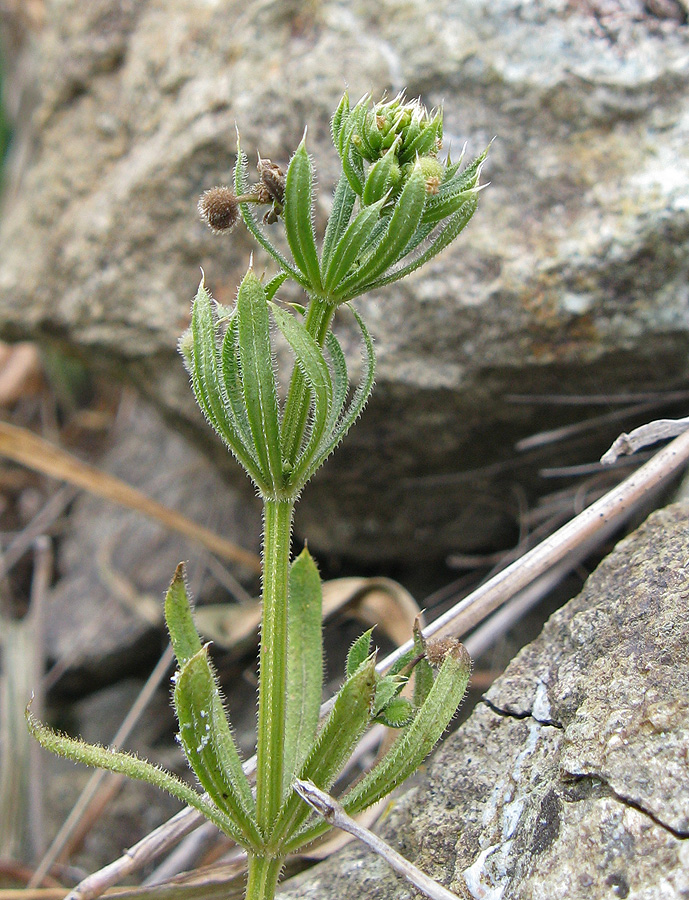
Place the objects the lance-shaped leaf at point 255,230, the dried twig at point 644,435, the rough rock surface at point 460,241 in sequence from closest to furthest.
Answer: the lance-shaped leaf at point 255,230
the dried twig at point 644,435
the rough rock surface at point 460,241

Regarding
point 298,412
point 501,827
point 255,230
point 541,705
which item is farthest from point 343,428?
point 501,827

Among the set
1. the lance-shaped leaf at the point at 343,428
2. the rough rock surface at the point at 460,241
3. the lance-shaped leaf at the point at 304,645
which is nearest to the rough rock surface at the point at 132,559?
the rough rock surface at the point at 460,241

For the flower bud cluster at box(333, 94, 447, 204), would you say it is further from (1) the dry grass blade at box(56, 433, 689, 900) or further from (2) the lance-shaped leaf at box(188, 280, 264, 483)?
(1) the dry grass blade at box(56, 433, 689, 900)

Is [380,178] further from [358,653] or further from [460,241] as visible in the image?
[460,241]

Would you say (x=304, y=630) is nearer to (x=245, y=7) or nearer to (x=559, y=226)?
(x=559, y=226)

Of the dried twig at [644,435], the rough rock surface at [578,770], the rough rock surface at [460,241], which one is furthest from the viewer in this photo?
the rough rock surface at [460,241]

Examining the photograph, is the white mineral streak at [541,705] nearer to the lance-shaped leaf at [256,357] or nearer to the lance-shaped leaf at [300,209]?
the lance-shaped leaf at [256,357]

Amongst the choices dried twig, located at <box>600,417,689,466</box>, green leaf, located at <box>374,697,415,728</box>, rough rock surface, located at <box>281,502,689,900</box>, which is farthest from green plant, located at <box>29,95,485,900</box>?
dried twig, located at <box>600,417,689,466</box>

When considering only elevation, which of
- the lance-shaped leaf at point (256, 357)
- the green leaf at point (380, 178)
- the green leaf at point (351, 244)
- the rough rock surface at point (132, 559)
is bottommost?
the rough rock surface at point (132, 559)
